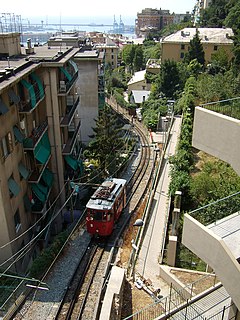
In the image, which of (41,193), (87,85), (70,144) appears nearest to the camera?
(41,193)

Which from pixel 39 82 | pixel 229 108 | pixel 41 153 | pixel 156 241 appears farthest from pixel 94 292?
pixel 39 82

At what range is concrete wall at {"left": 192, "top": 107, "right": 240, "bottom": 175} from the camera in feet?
27.5

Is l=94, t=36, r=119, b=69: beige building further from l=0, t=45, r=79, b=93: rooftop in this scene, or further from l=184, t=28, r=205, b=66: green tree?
l=0, t=45, r=79, b=93: rooftop

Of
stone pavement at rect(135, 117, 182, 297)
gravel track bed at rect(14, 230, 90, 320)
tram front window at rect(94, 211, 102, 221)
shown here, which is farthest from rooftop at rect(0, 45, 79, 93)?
stone pavement at rect(135, 117, 182, 297)

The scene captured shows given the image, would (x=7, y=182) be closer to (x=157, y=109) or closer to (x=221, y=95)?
(x=221, y=95)

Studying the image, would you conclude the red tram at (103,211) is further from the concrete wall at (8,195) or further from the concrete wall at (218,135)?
the concrete wall at (218,135)

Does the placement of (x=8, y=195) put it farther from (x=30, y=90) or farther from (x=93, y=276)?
(x=93, y=276)

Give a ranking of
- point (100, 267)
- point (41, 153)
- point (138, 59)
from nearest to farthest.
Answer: point (100, 267)
point (41, 153)
point (138, 59)

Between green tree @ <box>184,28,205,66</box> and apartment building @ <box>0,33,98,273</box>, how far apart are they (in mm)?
36440

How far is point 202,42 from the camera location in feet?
214

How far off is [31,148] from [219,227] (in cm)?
1495

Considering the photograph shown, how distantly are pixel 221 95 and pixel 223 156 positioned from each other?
2324 centimetres

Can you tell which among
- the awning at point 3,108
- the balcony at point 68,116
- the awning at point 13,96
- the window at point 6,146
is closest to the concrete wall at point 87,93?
the balcony at point 68,116

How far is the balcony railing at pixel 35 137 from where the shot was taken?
2214 cm
